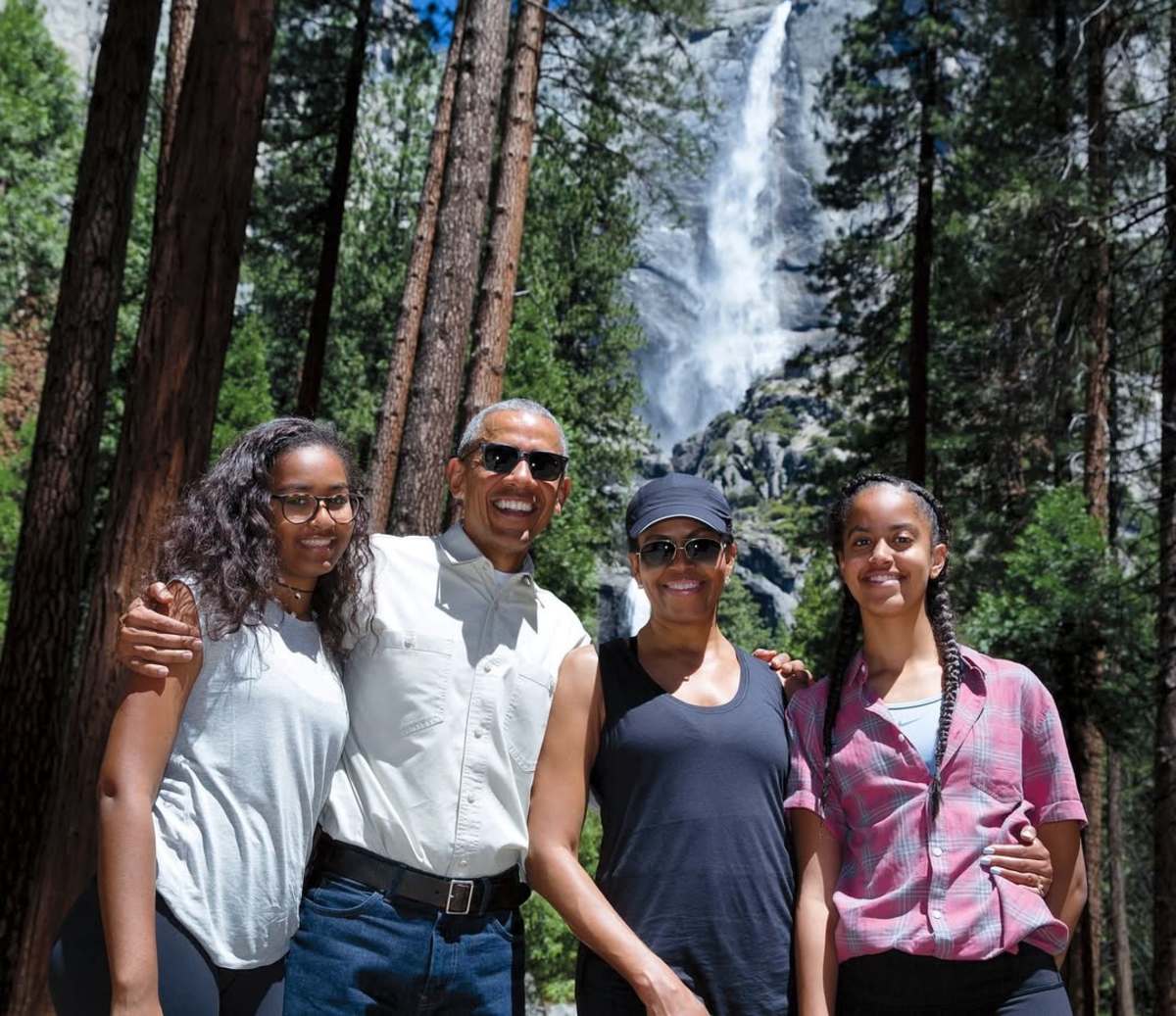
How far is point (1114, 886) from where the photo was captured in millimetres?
17578

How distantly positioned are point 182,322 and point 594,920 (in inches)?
112

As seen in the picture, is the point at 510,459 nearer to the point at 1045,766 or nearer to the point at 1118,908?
the point at 1045,766

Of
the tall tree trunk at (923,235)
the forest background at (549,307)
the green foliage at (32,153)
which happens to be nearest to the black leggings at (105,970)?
the forest background at (549,307)

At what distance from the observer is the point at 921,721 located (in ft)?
8.05

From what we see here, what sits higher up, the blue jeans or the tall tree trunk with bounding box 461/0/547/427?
the tall tree trunk with bounding box 461/0/547/427

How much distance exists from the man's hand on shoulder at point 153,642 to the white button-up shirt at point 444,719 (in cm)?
48

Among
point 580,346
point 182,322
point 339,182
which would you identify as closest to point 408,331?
point 339,182

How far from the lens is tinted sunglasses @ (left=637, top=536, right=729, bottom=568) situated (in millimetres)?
2525

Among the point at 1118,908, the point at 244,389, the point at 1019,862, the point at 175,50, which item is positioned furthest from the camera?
the point at 1118,908

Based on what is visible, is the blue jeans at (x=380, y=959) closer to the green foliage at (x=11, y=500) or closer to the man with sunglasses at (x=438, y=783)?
the man with sunglasses at (x=438, y=783)

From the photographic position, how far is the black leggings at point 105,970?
82.0 inches

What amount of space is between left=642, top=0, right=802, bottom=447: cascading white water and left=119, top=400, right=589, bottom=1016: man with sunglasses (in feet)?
249

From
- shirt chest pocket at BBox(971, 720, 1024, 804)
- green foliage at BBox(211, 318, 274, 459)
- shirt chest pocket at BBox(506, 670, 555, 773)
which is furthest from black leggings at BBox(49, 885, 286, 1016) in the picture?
green foliage at BBox(211, 318, 274, 459)

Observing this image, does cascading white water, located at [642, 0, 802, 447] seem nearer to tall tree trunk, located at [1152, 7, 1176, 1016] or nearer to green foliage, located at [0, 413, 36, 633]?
green foliage, located at [0, 413, 36, 633]
